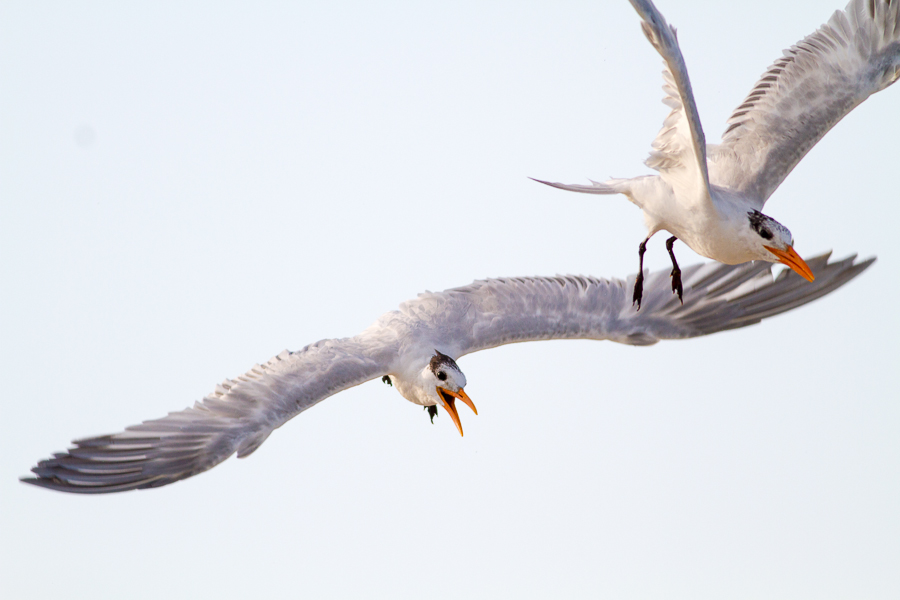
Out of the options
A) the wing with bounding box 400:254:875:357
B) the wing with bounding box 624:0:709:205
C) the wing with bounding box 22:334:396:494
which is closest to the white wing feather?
the wing with bounding box 624:0:709:205

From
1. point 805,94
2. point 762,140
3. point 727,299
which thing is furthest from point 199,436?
point 805,94

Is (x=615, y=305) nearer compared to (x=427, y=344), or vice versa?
(x=427, y=344)

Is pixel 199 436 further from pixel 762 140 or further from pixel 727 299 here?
pixel 727 299

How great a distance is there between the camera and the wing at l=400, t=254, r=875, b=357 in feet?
42.7

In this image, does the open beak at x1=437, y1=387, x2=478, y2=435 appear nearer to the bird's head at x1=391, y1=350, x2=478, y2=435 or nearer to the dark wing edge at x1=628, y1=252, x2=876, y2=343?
the bird's head at x1=391, y1=350, x2=478, y2=435

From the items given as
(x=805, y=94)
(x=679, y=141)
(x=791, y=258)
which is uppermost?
(x=805, y=94)

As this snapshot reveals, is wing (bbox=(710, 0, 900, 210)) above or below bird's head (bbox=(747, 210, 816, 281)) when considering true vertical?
above

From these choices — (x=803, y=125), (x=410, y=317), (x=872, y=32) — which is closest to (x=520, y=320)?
(x=410, y=317)

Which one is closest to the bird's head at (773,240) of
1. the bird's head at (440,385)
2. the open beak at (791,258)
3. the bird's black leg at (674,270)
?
the open beak at (791,258)

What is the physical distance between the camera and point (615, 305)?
1395cm

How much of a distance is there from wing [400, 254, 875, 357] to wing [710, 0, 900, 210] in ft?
6.13

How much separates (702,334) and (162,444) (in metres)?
6.58

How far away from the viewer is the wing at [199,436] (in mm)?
10500

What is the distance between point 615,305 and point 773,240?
2.83m
